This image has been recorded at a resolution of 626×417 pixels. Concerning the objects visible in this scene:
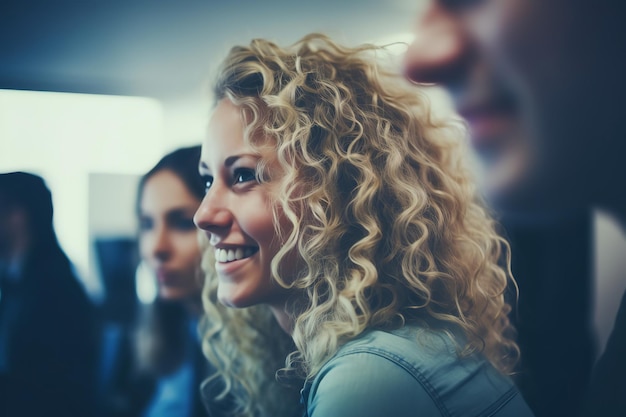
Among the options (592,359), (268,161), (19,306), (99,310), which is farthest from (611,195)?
(19,306)

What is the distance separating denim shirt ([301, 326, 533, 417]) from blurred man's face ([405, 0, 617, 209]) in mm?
359

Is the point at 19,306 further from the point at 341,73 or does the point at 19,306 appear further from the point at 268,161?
the point at 341,73

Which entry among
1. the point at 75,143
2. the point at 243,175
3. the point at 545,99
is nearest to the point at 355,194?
the point at 243,175

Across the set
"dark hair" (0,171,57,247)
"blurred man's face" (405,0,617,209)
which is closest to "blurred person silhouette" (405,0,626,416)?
"blurred man's face" (405,0,617,209)

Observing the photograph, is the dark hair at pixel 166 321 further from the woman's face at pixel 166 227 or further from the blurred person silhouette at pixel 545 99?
the blurred person silhouette at pixel 545 99

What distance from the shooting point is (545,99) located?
1.10 metres

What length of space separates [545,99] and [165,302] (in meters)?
0.87

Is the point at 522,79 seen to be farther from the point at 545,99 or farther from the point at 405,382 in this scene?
the point at 405,382

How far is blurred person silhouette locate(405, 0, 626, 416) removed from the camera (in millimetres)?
1099

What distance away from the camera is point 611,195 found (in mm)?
1117

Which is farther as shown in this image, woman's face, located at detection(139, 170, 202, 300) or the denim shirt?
woman's face, located at detection(139, 170, 202, 300)

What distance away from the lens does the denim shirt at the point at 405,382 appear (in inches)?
33.2

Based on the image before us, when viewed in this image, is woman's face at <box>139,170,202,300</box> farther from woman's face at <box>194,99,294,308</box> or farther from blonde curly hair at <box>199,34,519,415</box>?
blonde curly hair at <box>199,34,519,415</box>

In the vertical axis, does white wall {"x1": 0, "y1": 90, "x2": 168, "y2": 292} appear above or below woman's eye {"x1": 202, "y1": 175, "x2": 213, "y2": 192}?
above
